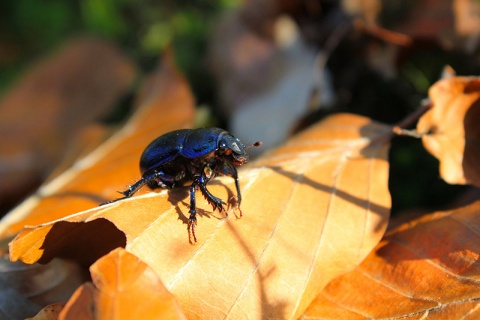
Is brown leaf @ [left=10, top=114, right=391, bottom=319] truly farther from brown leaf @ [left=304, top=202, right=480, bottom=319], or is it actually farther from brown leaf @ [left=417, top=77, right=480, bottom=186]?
brown leaf @ [left=417, top=77, right=480, bottom=186]


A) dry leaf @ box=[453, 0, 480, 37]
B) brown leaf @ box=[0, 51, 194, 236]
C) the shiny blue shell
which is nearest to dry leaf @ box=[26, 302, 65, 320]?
the shiny blue shell

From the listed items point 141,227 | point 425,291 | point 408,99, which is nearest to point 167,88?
point 408,99

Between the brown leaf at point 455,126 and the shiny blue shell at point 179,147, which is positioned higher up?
the shiny blue shell at point 179,147

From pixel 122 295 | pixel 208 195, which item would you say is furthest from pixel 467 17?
pixel 122 295

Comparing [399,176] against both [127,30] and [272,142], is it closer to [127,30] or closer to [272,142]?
[272,142]

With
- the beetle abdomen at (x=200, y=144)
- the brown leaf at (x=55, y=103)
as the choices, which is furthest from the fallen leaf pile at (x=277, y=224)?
the brown leaf at (x=55, y=103)

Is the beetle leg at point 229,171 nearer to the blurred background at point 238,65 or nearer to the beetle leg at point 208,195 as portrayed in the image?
the beetle leg at point 208,195
